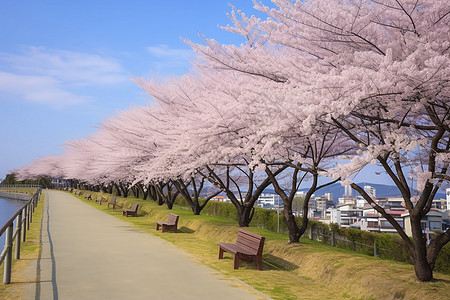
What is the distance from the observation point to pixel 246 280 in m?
8.45

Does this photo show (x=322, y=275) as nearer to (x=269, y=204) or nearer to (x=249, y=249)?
(x=249, y=249)

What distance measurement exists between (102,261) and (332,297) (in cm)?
548

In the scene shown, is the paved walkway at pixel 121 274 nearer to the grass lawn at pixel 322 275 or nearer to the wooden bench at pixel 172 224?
the grass lawn at pixel 322 275

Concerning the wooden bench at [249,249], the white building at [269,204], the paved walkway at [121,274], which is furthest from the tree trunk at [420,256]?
the white building at [269,204]

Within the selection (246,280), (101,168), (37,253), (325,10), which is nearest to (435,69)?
(325,10)

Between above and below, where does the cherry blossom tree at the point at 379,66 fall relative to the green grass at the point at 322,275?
above

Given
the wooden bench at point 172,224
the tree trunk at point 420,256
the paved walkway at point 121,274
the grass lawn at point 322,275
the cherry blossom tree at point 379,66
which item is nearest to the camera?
the cherry blossom tree at point 379,66

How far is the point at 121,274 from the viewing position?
855 cm

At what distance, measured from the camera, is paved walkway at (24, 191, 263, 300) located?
705 cm

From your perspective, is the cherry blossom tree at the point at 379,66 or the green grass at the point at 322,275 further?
the green grass at the point at 322,275

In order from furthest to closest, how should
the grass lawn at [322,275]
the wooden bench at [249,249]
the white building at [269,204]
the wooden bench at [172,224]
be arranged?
the white building at [269,204]
the wooden bench at [172,224]
the wooden bench at [249,249]
the grass lawn at [322,275]

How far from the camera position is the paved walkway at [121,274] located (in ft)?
23.1

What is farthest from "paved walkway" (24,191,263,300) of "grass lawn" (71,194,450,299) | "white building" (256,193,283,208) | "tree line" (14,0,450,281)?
"white building" (256,193,283,208)

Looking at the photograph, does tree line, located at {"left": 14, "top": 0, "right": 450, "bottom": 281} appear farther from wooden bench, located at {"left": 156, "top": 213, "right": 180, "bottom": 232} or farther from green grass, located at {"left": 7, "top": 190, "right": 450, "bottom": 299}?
wooden bench, located at {"left": 156, "top": 213, "right": 180, "bottom": 232}
